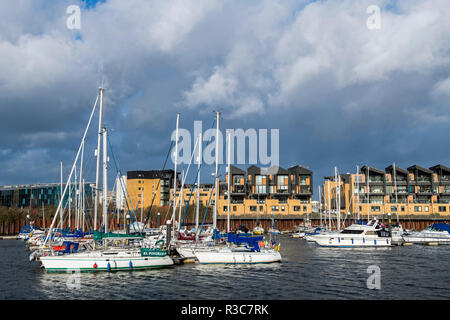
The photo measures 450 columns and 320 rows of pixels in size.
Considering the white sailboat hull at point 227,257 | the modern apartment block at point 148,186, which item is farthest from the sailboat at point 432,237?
the modern apartment block at point 148,186

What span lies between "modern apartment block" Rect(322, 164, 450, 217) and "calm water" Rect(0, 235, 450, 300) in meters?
71.4

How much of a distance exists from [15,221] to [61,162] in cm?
3062

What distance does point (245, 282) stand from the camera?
100ft

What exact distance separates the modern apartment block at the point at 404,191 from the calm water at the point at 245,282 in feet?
234

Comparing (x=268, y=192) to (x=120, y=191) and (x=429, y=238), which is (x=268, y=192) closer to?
(x=120, y=191)

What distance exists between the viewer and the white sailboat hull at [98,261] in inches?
1310

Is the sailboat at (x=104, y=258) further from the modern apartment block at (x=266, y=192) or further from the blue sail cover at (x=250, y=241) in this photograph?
the modern apartment block at (x=266, y=192)

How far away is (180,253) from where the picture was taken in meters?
41.2

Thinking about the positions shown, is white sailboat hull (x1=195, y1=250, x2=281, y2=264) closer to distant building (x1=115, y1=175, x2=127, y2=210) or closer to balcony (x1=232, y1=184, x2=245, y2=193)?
distant building (x1=115, y1=175, x2=127, y2=210)

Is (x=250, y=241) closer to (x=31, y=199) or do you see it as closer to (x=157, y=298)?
(x=157, y=298)
